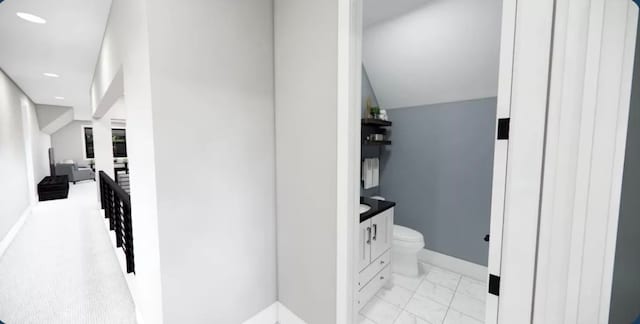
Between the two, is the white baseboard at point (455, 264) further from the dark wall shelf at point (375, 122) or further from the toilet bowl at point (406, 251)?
the dark wall shelf at point (375, 122)

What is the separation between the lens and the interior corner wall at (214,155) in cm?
118

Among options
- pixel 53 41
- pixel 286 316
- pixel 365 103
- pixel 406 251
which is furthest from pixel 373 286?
pixel 53 41

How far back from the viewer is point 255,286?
1.61 m

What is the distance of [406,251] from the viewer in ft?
7.61

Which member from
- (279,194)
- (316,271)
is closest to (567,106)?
(316,271)

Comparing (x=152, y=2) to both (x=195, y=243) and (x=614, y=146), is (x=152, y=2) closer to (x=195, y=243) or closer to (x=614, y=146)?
(x=195, y=243)

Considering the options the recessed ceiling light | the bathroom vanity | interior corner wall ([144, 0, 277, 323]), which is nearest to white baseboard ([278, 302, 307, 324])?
interior corner wall ([144, 0, 277, 323])

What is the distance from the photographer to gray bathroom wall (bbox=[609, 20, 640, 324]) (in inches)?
29.4

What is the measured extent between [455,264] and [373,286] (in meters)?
1.12

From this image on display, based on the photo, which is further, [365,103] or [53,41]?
[365,103]

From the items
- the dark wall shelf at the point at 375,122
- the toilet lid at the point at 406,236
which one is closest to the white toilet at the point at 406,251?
the toilet lid at the point at 406,236

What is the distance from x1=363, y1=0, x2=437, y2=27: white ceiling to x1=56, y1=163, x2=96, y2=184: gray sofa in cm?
1010

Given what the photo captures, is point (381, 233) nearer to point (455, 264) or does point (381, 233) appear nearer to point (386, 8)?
point (455, 264)

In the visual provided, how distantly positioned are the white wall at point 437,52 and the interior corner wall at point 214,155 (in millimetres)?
1285
